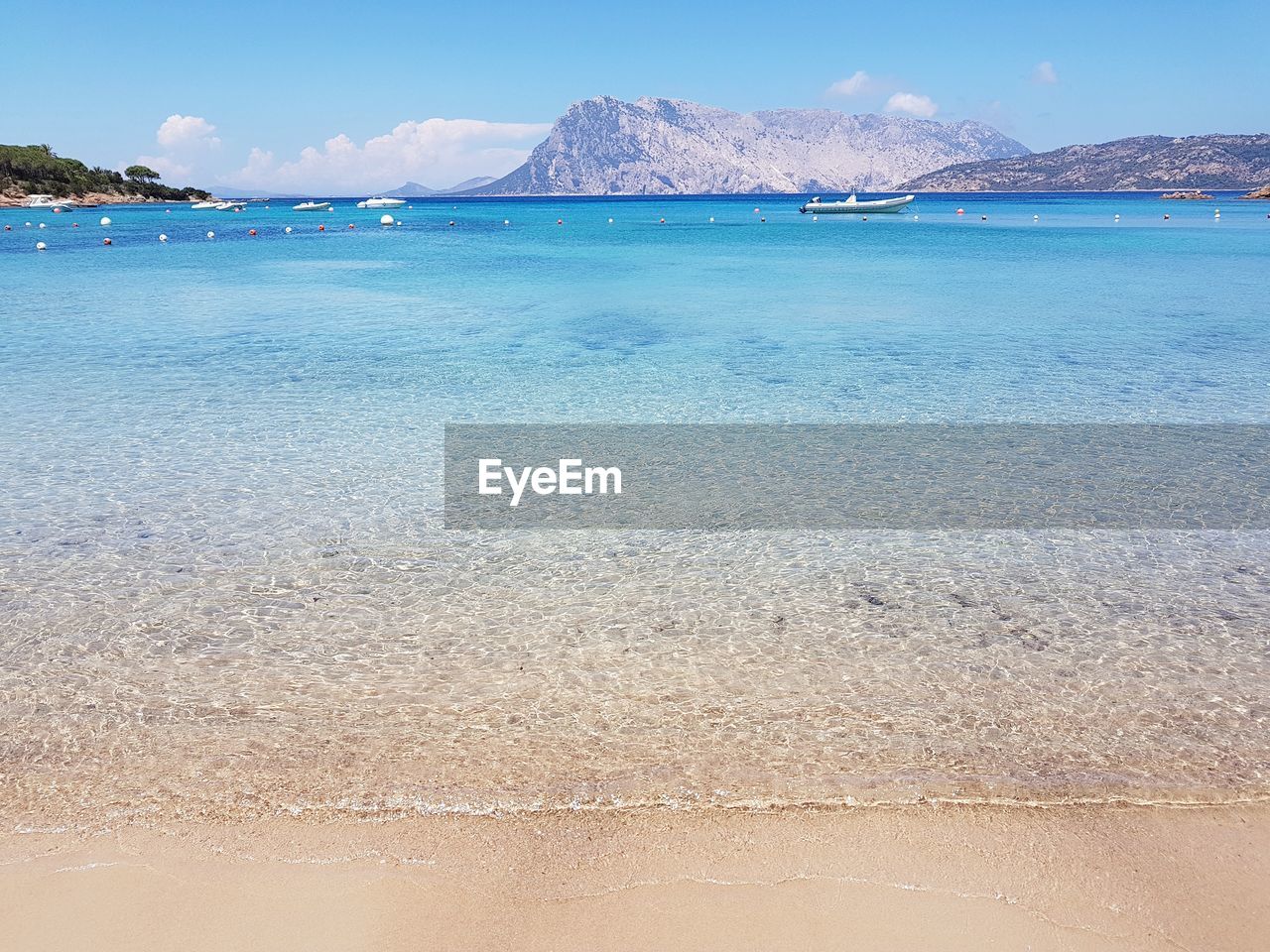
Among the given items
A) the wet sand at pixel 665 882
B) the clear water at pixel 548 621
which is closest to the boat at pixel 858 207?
the clear water at pixel 548 621

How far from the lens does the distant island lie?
4747 inches

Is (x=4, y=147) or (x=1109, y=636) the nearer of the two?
(x=1109, y=636)

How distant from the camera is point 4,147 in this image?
132 metres

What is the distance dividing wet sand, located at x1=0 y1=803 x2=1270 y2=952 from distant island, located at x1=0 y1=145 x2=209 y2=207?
5552 inches

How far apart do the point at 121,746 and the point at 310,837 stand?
1.76m

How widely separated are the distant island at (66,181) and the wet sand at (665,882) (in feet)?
463

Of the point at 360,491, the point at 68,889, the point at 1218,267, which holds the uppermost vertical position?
the point at 1218,267

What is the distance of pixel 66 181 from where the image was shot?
132250mm

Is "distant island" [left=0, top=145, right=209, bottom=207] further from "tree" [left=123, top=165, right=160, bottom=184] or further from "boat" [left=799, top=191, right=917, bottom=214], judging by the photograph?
"boat" [left=799, top=191, right=917, bottom=214]

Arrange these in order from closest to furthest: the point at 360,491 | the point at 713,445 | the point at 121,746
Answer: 1. the point at 121,746
2. the point at 360,491
3. the point at 713,445

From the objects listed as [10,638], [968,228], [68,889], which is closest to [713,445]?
[10,638]

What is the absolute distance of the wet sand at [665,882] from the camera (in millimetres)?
4129

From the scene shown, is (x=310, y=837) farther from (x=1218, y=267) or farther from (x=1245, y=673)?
(x=1218, y=267)

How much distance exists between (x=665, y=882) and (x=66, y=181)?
6361 inches
